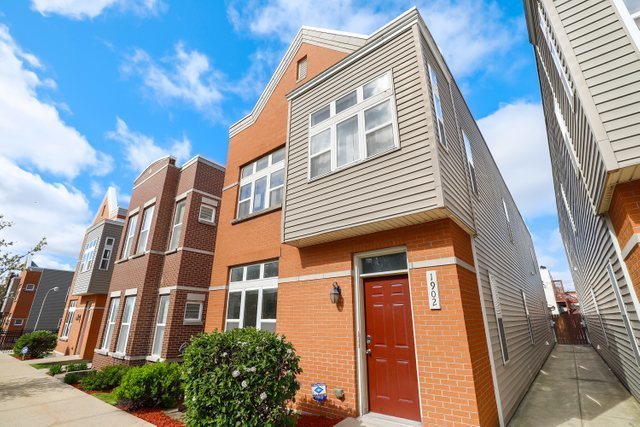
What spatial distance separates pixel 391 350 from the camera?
5617mm

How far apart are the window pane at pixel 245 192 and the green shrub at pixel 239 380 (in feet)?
17.6

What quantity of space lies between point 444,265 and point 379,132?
3051 millimetres

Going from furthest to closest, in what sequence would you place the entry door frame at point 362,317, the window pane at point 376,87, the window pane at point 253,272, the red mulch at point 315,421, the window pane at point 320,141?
the window pane at point 253,272 → the window pane at point 320,141 → the window pane at point 376,87 → the entry door frame at point 362,317 → the red mulch at point 315,421

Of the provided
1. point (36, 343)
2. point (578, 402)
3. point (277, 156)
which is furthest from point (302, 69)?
point (36, 343)

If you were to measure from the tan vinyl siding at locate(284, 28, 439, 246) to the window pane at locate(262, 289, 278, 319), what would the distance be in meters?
1.76

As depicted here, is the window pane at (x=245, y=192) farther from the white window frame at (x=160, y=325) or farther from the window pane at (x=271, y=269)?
the white window frame at (x=160, y=325)

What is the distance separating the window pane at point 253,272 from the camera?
28.1 feet

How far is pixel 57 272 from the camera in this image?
38.3 metres

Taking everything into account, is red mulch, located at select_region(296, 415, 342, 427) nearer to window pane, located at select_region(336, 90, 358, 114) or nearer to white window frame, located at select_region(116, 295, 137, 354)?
window pane, located at select_region(336, 90, 358, 114)

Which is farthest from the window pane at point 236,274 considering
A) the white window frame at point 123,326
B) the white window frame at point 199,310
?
→ the white window frame at point 123,326

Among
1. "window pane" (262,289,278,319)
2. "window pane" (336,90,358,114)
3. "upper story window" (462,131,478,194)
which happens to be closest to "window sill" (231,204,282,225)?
"window pane" (262,289,278,319)

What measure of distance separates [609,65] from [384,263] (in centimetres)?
469

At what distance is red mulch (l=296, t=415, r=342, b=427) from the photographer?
5.36 metres

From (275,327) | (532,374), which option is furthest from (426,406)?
(532,374)
